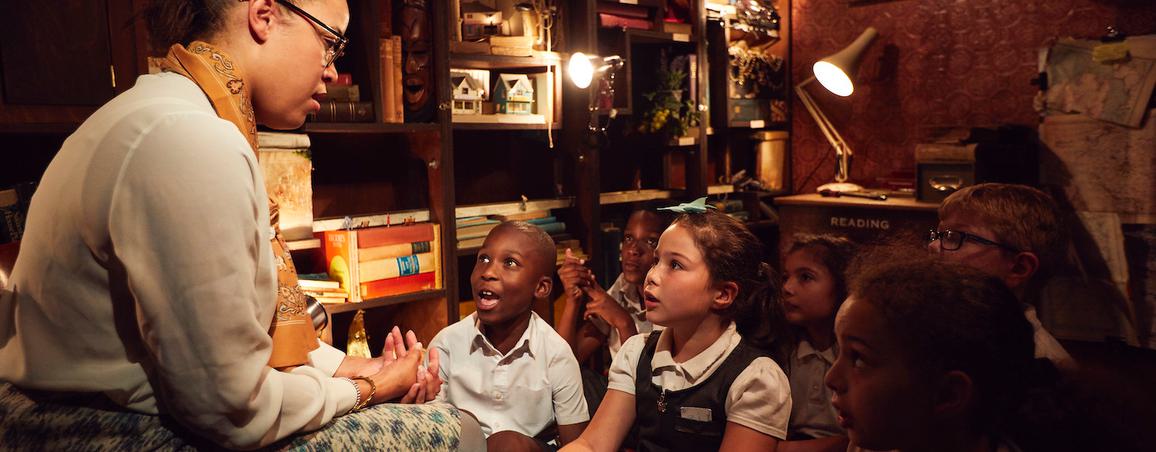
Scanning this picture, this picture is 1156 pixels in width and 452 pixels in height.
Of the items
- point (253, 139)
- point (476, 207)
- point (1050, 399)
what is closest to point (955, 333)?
point (1050, 399)

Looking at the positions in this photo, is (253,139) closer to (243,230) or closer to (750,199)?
(243,230)

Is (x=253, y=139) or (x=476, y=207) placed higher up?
(x=253, y=139)

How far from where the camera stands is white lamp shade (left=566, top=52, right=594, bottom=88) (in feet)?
12.1

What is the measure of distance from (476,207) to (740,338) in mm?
1814

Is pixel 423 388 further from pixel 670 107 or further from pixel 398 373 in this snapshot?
pixel 670 107

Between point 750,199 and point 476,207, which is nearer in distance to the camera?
point 476,207

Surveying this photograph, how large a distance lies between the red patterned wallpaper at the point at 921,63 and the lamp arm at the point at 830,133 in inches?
3.6

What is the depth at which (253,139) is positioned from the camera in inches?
54.1

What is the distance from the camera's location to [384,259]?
124 inches

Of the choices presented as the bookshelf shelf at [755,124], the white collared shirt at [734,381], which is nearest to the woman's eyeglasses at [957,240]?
the white collared shirt at [734,381]

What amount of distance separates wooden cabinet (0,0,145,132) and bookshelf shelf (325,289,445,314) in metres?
1.02

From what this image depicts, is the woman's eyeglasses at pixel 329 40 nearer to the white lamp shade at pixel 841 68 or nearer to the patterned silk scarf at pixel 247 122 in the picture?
the patterned silk scarf at pixel 247 122

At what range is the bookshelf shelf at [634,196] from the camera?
4125 millimetres

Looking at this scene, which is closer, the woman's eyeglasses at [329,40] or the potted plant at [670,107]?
the woman's eyeglasses at [329,40]
